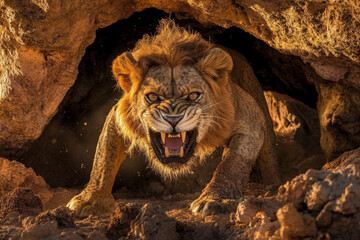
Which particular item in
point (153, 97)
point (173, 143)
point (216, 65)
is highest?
point (216, 65)

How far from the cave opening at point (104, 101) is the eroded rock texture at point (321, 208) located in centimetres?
388

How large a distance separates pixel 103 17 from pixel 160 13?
60.1 inches

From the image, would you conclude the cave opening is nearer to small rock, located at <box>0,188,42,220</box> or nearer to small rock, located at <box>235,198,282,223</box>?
small rock, located at <box>0,188,42,220</box>

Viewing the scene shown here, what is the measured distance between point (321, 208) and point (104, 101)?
4806mm

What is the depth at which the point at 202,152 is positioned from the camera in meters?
4.19

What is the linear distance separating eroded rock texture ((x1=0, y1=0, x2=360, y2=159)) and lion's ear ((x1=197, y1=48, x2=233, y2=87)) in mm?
439

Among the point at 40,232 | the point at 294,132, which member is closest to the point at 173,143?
the point at 40,232

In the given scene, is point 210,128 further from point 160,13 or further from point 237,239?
point 160,13

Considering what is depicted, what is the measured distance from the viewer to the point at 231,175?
3.98 m

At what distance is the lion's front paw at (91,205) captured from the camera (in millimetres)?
4035

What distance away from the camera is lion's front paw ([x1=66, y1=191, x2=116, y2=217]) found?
4.04 meters

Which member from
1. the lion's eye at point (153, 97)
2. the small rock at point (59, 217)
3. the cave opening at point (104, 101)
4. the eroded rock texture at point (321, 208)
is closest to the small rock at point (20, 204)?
the small rock at point (59, 217)

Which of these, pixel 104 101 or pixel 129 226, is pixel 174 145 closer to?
pixel 129 226

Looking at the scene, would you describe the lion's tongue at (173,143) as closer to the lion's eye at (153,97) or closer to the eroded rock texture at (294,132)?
the lion's eye at (153,97)
